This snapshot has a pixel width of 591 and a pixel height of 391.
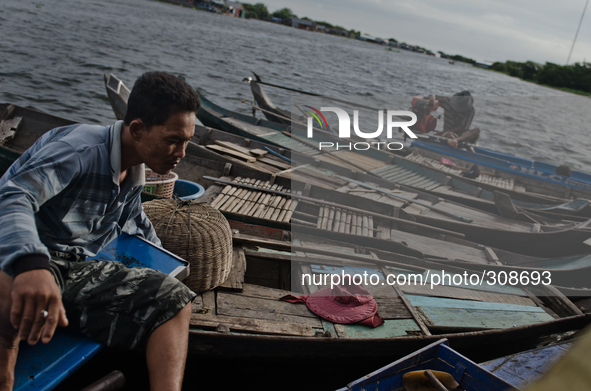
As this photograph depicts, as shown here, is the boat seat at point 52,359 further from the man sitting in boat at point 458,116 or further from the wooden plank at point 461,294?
the man sitting in boat at point 458,116

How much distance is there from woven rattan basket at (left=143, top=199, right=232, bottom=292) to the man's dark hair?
4.49 ft

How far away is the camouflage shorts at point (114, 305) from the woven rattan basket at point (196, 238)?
3.96ft

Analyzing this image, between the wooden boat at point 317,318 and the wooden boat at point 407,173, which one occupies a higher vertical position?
the wooden boat at point 407,173

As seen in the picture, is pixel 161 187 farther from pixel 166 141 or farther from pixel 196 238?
pixel 166 141

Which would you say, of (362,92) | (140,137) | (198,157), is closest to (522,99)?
(362,92)

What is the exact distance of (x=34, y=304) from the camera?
1500 millimetres

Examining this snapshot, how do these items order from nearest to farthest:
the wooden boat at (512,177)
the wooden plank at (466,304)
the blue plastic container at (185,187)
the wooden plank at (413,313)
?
the wooden plank at (413,313) < the wooden plank at (466,304) < the blue plastic container at (185,187) < the wooden boat at (512,177)

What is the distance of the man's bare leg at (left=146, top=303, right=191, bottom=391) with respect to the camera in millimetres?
1942

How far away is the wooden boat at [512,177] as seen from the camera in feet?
27.8

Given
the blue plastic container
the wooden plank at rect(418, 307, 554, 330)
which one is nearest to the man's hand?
the wooden plank at rect(418, 307, 554, 330)

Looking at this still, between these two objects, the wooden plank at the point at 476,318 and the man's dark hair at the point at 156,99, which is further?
the wooden plank at the point at 476,318

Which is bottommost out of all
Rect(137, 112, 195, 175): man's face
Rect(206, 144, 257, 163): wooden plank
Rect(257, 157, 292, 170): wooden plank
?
Rect(257, 157, 292, 170): wooden plank

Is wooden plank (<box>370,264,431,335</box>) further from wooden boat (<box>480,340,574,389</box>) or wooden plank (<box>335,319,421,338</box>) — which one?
wooden boat (<box>480,340,574,389</box>)

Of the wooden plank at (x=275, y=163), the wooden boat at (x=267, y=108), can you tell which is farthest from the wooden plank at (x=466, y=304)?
the wooden boat at (x=267, y=108)
